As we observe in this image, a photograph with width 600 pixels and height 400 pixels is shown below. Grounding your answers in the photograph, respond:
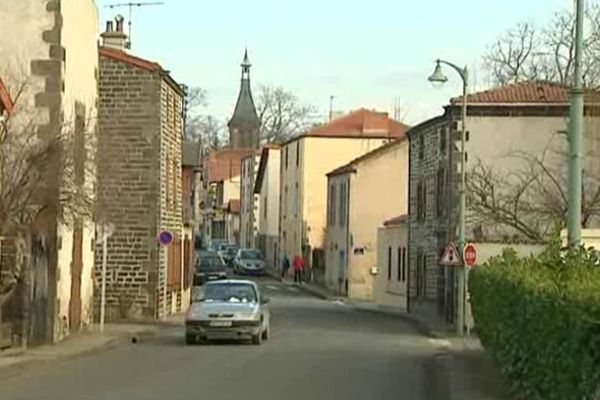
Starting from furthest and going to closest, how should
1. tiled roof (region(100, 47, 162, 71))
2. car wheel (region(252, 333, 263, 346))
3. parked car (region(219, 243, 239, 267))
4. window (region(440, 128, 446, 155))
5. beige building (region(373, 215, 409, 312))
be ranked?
parked car (region(219, 243, 239, 267)) < beige building (region(373, 215, 409, 312)) < window (region(440, 128, 446, 155)) < tiled roof (region(100, 47, 162, 71)) < car wheel (region(252, 333, 263, 346))

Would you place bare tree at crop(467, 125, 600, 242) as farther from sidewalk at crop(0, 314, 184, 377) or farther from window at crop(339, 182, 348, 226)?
Answer: window at crop(339, 182, 348, 226)

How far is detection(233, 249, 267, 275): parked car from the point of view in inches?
3590

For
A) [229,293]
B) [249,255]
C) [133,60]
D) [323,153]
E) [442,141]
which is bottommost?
[229,293]

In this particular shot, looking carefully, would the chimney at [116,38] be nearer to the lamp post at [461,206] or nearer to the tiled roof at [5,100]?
the lamp post at [461,206]

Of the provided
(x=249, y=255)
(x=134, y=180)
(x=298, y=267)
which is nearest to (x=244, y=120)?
(x=249, y=255)

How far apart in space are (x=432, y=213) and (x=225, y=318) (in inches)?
676

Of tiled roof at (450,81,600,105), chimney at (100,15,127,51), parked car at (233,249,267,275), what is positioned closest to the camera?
tiled roof at (450,81,600,105)

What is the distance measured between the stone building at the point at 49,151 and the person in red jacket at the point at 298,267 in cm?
4862

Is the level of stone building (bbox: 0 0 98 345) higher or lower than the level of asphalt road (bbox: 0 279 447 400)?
higher

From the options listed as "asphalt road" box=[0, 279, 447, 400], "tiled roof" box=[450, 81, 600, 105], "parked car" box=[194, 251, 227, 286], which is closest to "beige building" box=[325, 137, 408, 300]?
"parked car" box=[194, 251, 227, 286]

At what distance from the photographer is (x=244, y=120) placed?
15150cm

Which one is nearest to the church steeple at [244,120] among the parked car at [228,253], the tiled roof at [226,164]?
the tiled roof at [226,164]

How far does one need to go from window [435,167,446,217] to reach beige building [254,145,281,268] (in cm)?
5353

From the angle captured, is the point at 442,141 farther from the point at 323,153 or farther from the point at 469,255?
the point at 323,153
